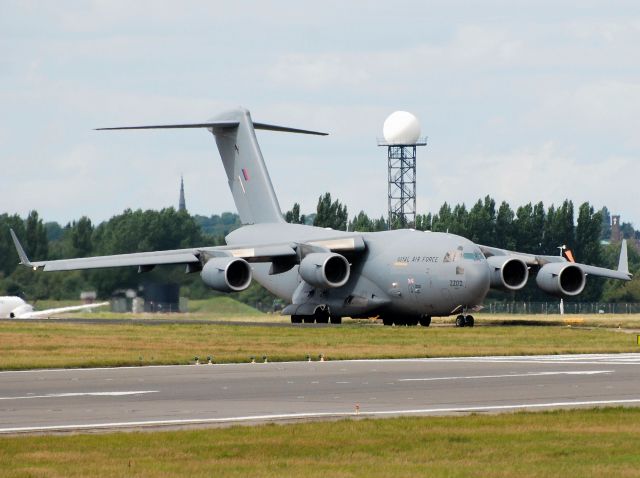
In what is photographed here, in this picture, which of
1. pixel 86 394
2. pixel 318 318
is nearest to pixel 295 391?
pixel 86 394

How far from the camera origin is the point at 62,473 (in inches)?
599

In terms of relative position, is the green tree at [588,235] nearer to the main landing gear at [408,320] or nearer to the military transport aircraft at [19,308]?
the military transport aircraft at [19,308]

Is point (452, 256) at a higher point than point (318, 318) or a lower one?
higher

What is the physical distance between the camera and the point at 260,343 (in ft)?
141

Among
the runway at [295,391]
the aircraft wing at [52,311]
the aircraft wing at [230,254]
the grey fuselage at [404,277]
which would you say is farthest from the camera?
the aircraft wing at [52,311]

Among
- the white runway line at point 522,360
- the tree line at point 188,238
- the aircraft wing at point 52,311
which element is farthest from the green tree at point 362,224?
the white runway line at point 522,360

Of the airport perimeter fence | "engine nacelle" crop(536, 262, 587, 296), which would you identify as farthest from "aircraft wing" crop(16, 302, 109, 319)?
the airport perimeter fence

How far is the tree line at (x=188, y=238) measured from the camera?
76.5 m

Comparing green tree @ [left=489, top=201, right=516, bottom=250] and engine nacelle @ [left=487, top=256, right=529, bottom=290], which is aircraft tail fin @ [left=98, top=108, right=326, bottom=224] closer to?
engine nacelle @ [left=487, top=256, right=529, bottom=290]

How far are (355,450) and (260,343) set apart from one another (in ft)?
85.8

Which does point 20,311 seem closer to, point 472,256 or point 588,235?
point 472,256

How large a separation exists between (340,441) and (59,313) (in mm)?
60938

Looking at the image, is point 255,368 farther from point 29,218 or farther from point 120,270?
point 29,218

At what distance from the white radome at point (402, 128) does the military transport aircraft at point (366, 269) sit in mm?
28231
